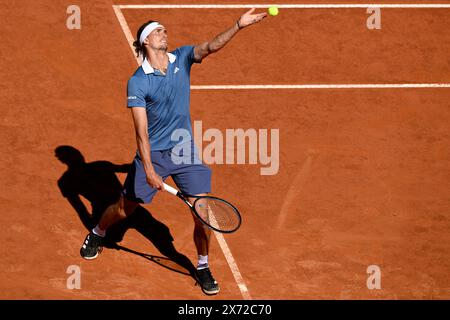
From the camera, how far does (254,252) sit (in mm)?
9969

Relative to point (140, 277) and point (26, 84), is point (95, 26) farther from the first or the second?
point (140, 277)

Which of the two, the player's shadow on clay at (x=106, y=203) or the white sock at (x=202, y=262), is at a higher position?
the player's shadow on clay at (x=106, y=203)

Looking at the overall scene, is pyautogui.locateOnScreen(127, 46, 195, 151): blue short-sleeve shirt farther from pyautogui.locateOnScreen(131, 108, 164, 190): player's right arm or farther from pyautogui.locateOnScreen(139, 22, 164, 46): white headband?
pyautogui.locateOnScreen(139, 22, 164, 46): white headband

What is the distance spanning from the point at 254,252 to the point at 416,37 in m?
4.77

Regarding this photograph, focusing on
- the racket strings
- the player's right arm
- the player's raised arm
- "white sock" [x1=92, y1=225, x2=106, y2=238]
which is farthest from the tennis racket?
the player's raised arm

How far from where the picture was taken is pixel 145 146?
8.79 meters

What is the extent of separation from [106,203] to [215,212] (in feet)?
6.00

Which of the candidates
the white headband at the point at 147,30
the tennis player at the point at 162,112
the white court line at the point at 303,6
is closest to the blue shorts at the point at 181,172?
the tennis player at the point at 162,112

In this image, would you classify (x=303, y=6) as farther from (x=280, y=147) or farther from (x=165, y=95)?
(x=165, y=95)

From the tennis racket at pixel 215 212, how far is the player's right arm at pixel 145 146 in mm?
291

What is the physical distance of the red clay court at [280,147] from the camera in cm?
970

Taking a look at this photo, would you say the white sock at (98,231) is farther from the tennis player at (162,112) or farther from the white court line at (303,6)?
the white court line at (303,6)

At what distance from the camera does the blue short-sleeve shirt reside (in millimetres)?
8867
